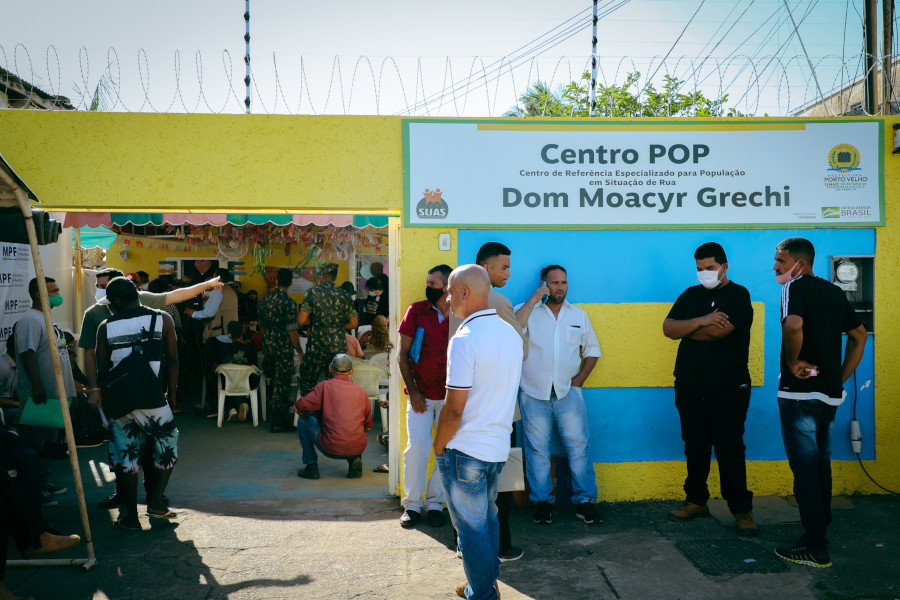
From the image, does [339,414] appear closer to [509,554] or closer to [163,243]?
[509,554]

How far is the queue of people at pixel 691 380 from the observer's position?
13.7 ft

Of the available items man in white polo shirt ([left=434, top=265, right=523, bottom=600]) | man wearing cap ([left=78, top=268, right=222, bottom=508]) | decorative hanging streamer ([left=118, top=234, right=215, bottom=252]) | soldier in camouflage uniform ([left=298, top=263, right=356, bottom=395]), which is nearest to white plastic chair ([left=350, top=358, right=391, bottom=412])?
soldier in camouflage uniform ([left=298, top=263, right=356, bottom=395])

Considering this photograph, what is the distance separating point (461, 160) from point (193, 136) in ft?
6.65

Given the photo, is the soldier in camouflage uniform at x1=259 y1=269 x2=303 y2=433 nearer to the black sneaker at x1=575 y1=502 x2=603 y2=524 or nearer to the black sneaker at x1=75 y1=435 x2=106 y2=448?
the black sneaker at x1=75 y1=435 x2=106 y2=448

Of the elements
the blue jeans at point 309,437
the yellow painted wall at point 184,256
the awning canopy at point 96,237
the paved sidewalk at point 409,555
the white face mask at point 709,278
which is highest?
the awning canopy at point 96,237

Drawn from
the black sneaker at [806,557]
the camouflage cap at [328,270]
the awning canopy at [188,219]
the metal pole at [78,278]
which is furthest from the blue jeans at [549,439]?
the metal pole at [78,278]

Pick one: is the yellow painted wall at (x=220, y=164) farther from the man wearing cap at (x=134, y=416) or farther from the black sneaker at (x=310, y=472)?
the black sneaker at (x=310, y=472)

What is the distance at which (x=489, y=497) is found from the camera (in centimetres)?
348

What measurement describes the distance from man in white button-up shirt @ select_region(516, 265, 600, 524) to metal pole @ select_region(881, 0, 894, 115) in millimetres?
3136

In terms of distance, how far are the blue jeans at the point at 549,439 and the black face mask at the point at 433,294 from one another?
3.11 feet

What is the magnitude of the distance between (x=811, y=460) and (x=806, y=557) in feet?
1.93

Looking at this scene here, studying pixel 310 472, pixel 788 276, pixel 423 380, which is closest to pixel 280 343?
pixel 310 472

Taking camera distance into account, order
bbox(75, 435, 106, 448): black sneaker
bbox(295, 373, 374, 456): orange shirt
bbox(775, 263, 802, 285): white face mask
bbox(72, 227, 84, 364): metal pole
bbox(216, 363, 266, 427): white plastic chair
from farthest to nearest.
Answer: bbox(72, 227, 84, 364): metal pole, bbox(216, 363, 266, 427): white plastic chair, bbox(75, 435, 106, 448): black sneaker, bbox(295, 373, 374, 456): orange shirt, bbox(775, 263, 802, 285): white face mask

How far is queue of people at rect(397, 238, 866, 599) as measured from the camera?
417cm
